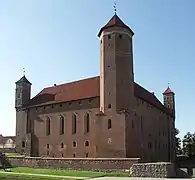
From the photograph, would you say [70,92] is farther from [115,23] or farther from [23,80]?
[115,23]

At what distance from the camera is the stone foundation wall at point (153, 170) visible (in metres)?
31.8

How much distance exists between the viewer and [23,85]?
6169 cm

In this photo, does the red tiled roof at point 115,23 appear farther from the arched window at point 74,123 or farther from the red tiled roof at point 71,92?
the arched window at point 74,123

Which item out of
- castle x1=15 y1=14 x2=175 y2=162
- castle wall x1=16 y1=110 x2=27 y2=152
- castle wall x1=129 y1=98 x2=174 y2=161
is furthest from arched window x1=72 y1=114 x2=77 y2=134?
castle wall x1=16 y1=110 x2=27 y2=152

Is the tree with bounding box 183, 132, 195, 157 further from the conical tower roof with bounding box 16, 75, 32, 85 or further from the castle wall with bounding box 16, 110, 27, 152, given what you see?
the conical tower roof with bounding box 16, 75, 32, 85

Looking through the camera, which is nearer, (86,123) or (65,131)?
(86,123)

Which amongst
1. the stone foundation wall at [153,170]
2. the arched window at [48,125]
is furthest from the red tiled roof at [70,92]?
the stone foundation wall at [153,170]

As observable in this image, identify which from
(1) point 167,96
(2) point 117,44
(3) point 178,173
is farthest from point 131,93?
(1) point 167,96

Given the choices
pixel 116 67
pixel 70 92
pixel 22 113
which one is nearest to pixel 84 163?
pixel 116 67

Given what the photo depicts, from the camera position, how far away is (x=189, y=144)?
8544cm

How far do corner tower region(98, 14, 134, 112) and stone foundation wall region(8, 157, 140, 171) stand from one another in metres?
8.08

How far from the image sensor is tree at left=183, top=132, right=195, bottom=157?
271ft

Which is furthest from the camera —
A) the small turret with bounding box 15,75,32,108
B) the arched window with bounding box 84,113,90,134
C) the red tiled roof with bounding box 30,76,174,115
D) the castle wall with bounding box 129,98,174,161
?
the small turret with bounding box 15,75,32,108

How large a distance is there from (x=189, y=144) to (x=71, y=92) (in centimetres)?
4373
